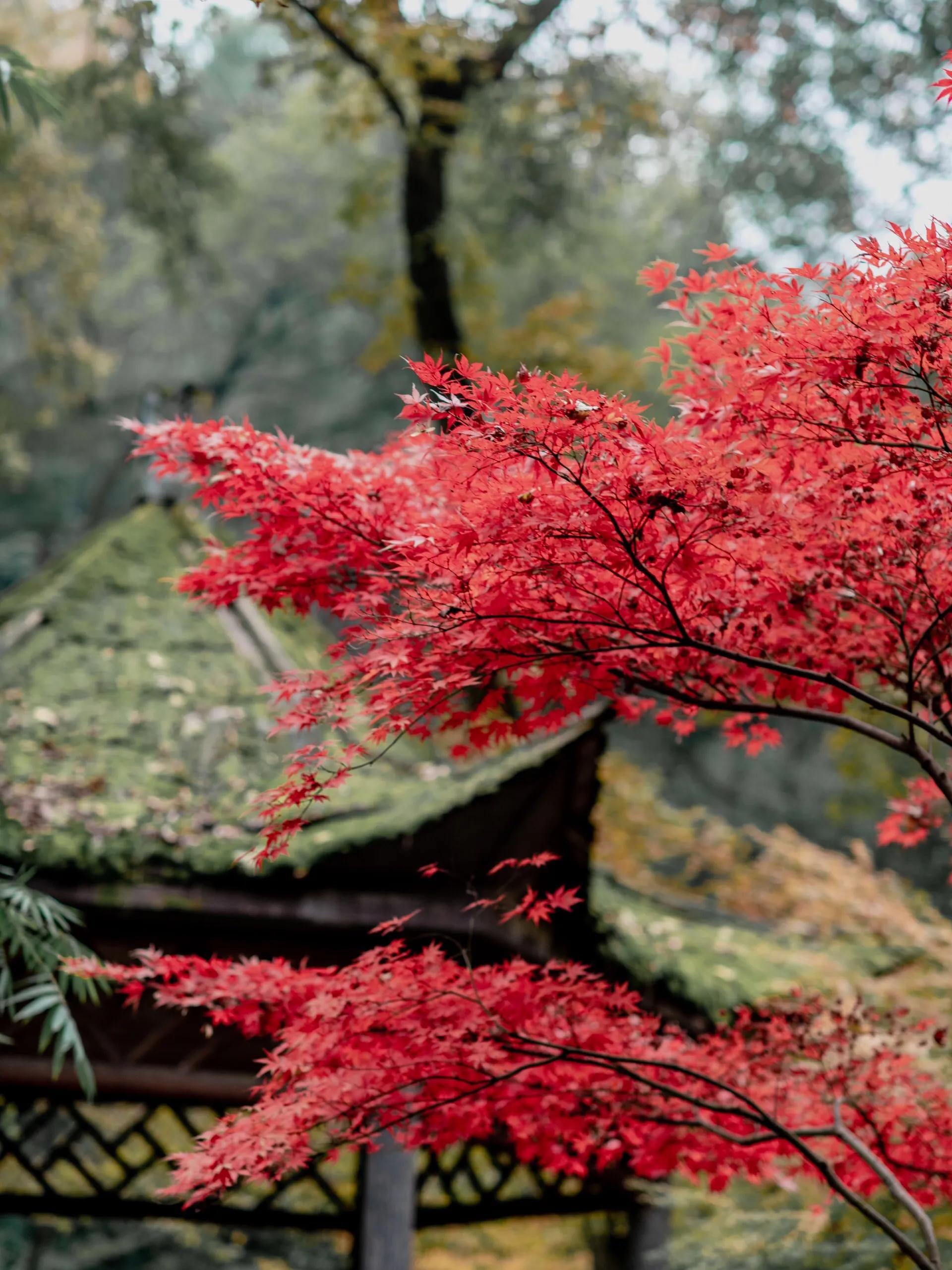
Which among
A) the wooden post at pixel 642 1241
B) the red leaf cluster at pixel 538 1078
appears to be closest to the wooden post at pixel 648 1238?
the wooden post at pixel 642 1241

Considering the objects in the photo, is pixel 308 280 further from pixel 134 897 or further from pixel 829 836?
pixel 134 897

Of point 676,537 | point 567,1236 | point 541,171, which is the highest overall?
point 541,171

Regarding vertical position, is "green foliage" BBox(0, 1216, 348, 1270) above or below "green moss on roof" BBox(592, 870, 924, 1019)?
below

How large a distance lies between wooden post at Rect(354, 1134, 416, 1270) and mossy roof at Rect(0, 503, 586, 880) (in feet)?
5.13

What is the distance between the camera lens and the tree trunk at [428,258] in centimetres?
919

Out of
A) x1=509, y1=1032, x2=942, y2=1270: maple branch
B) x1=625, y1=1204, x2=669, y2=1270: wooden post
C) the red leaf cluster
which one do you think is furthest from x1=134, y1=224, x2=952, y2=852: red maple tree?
x1=625, y1=1204, x2=669, y2=1270: wooden post

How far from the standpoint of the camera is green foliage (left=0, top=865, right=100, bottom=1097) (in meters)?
3.20

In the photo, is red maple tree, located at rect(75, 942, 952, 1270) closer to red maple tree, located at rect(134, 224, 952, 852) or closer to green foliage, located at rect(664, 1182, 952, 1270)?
red maple tree, located at rect(134, 224, 952, 852)

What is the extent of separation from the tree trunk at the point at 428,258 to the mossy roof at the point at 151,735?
3.72 m

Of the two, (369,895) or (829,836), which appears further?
(829,836)

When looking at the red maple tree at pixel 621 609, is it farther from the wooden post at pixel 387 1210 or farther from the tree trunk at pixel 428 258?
the tree trunk at pixel 428 258

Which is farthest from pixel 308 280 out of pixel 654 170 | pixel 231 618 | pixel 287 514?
pixel 287 514

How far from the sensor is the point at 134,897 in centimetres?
394

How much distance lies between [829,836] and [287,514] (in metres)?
14.9
